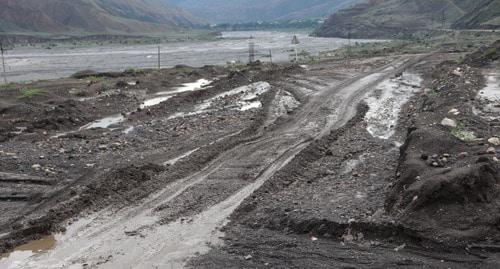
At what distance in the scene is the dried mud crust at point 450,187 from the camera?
814 cm

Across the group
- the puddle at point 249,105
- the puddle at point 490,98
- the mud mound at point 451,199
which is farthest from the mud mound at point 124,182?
the puddle at point 490,98

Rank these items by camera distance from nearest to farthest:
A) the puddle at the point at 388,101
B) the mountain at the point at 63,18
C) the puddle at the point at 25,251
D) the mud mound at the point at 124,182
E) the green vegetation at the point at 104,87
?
the puddle at the point at 25,251, the mud mound at the point at 124,182, the puddle at the point at 388,101, the green vegetation at the point at 104,87, the mountain at the point at 63,18

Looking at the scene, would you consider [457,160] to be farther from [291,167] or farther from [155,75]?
[155,75]

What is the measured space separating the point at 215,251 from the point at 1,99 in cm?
1877

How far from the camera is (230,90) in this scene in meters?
27.5

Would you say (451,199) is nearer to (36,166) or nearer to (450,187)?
(450,187)

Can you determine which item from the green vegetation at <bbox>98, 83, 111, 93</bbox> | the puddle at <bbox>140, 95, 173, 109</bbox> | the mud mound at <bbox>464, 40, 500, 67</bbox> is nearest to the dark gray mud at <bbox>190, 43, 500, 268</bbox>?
the puddle at <bbox>140, 95, 173, 109</bbox>

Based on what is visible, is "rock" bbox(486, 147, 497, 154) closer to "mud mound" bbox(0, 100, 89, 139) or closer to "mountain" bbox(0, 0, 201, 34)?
"mud mound" bbox(0, 100, 89, 139)

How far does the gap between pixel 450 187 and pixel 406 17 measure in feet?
335

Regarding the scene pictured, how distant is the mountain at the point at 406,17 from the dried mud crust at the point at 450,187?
7018 centimetres

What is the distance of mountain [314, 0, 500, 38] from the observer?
81.9m

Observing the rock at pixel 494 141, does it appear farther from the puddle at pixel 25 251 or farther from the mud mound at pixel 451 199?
the puddle at pixel 25 251

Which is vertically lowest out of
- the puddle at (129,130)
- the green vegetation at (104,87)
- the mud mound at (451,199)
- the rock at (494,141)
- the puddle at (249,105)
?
the puddle at (129,130)

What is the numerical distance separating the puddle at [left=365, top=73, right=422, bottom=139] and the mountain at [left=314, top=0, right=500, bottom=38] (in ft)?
175
